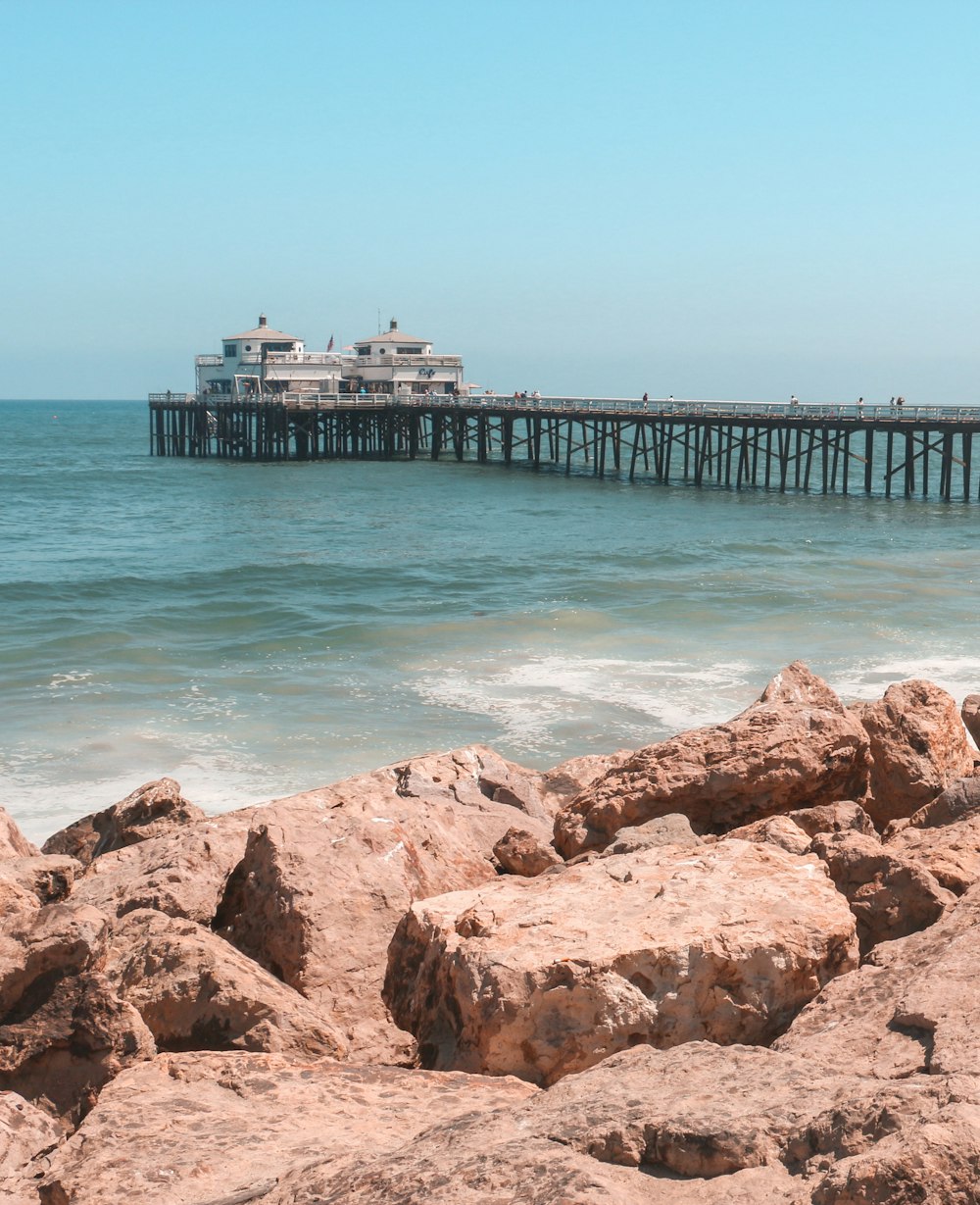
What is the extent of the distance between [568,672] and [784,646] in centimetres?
384

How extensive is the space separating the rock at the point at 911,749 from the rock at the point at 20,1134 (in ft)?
16.0

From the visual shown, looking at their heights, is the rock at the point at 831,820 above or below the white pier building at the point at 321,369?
below

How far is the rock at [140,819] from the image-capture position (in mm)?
7887

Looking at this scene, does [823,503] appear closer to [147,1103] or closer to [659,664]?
[659,664]

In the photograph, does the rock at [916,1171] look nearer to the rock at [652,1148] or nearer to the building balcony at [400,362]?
the rock at [652,1148]

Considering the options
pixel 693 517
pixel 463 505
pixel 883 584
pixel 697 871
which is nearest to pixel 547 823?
pixel 697 871

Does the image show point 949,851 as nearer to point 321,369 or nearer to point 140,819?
point 140,819

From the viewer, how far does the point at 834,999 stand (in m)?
4.18

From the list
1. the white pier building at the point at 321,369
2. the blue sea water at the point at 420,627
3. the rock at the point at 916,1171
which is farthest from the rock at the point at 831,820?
the white pier building at the point at 321,369

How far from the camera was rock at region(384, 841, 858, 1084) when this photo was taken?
432 centimetres

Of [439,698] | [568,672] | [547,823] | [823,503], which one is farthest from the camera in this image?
[823,503]

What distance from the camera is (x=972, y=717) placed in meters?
8.88

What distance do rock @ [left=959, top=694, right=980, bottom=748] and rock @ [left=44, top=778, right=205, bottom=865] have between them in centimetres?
491

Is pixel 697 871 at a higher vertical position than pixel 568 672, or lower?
higher
